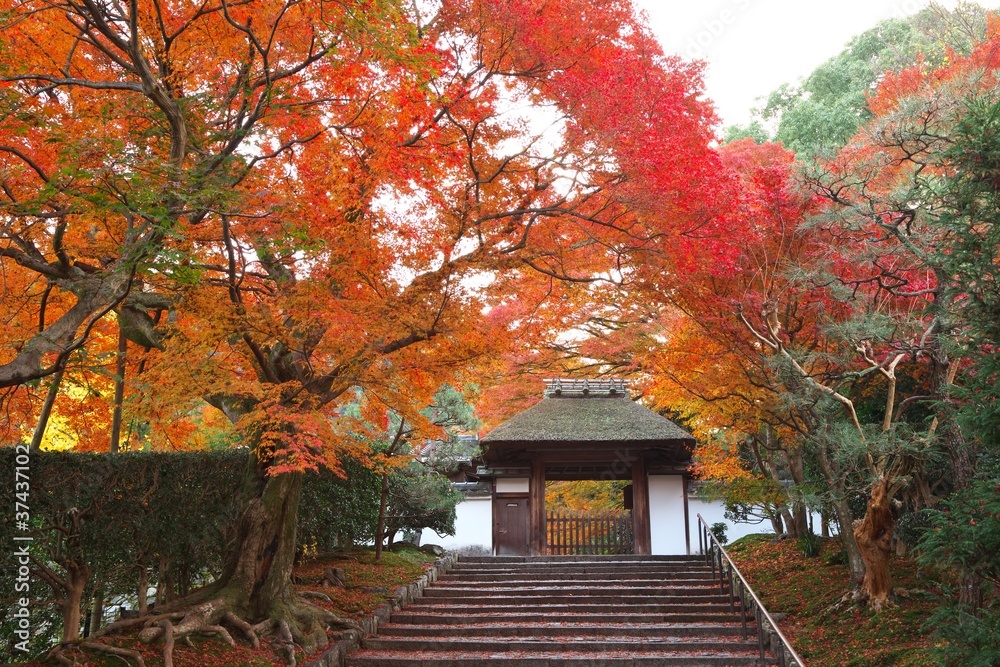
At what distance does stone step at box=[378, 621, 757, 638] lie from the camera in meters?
9.84

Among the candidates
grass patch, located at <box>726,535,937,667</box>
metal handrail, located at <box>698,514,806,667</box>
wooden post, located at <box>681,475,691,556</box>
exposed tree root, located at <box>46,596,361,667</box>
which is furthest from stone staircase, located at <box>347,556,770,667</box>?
wooden post, located at <box>681,475,691,556</box>

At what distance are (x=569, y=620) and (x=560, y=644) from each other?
4.27 ft

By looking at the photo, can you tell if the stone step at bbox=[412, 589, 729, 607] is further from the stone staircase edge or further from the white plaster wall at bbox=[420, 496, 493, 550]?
the white plaster wall at bbox=[420, 496, 493, 550]

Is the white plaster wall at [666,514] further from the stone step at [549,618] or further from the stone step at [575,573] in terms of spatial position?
the stone step at [549,618]

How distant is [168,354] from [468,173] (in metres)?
3.97

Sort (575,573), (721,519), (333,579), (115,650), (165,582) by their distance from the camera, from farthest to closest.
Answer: (721,519)
(575,573)
(333,579)
(165,582)
(115,650)

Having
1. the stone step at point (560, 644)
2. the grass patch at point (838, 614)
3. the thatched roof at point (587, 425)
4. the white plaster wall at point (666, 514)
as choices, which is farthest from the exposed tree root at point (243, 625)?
the white plaster wall at point (666, 514)

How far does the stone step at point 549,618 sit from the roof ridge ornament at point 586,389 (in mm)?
8074

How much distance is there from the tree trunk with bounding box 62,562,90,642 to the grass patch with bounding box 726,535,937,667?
7.46m

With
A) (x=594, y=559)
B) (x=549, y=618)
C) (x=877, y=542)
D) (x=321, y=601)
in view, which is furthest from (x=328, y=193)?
(x=594, y=559)

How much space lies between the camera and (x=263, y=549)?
877cm

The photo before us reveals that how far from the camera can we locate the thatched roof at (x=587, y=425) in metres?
15.9

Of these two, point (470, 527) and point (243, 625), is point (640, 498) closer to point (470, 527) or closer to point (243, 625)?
point (470, 527)

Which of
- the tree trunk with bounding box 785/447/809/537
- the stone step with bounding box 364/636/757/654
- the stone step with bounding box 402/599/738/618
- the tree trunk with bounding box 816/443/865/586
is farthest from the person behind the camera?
the tree trunk with bounding box 785/447/809/537
